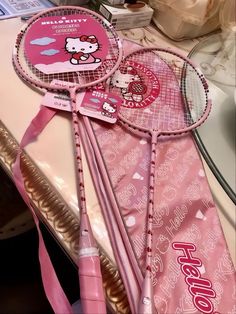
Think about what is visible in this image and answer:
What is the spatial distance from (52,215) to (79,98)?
181 millimetres

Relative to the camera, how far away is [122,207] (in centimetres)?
50

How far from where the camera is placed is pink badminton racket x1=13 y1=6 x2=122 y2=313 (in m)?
0.60

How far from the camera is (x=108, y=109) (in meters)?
0.59

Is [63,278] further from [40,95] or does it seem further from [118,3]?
[118,3]

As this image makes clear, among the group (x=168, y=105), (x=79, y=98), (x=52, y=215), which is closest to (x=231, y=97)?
(x=168, y=105)

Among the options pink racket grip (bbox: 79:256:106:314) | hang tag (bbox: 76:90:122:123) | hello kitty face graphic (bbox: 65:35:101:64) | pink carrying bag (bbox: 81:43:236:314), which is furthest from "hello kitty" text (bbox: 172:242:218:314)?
hello kitty face graphic (bbox: 65:35:101:64)

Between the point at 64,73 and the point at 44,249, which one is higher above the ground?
the point at 64,73

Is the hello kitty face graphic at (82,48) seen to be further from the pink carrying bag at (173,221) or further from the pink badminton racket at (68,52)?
the pink carrying bag at (173,221)

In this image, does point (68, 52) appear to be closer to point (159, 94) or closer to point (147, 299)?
point (159, 94)

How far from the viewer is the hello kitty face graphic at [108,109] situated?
22.9 inches

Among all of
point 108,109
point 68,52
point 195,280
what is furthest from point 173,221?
point 68,52

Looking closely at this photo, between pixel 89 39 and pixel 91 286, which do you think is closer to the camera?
pixel 91 286

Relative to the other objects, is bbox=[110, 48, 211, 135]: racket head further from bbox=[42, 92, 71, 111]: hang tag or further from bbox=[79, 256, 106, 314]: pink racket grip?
bbox=[79, 256, 106, 314]: pink racket grip

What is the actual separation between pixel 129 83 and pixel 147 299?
34 cm
